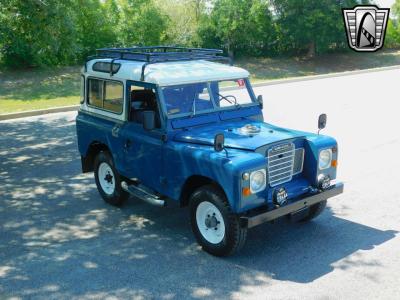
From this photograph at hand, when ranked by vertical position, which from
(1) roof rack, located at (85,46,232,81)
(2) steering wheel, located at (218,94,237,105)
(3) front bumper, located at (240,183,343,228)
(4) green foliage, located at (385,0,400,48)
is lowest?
(3) front bumper, located at (240,183,343,228)

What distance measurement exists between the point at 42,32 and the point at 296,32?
22.5 meters

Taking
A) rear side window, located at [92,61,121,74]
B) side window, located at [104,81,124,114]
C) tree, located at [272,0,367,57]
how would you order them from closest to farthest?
side window, located at [104,81,124,114] → rear side window, located at [92,61,121,74] → tree, located at [272,0,367,57]

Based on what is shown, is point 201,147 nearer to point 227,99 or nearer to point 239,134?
point 239,134

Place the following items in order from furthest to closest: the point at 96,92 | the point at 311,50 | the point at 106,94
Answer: the point at 311,50, the point at 96,92, the point at 106,94

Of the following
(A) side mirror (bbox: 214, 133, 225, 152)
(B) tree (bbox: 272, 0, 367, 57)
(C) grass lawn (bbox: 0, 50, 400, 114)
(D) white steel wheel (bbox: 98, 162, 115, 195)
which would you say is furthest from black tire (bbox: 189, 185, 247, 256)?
(B) tree (bbox: 272, 0, 367, 57)

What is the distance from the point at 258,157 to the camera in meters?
5.43

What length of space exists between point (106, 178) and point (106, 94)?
4.54 ft

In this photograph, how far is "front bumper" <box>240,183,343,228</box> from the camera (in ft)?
17.6

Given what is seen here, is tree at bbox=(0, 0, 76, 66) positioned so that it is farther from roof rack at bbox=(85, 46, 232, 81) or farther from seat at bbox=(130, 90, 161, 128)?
seat at bbox=(130, 90, 161, 128)

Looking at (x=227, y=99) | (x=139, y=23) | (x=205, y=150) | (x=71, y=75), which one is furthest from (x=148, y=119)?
(x=139, y=23)

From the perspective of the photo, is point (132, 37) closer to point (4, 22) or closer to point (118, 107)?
point (4, 22)

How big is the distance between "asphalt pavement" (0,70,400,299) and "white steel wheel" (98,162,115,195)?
0.85 feet

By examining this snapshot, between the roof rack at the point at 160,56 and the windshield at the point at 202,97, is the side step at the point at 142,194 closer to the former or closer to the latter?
the windshield at the point at 202,97

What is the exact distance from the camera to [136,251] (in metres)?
6.10
